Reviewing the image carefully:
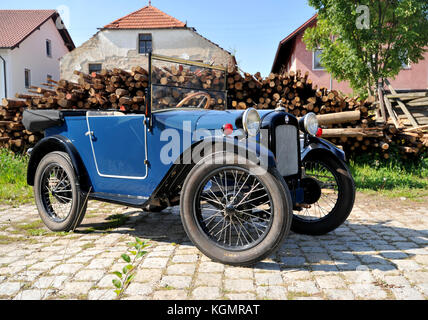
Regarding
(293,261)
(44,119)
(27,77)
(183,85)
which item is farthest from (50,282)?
(27,77)

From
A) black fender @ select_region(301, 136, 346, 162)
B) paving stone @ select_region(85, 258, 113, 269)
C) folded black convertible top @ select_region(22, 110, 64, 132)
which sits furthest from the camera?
folded black convertible top @ select_region(22, 110, 64, 132)

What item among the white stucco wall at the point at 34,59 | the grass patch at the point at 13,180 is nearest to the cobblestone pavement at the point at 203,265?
the grass patch at the point at 13,180

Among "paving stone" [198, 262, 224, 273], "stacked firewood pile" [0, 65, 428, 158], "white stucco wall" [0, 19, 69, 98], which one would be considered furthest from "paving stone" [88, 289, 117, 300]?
"white stucco wall" [0, 19, 69, 98]

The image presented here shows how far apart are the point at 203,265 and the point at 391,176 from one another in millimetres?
5384

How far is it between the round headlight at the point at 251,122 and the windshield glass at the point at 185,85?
3.26ft

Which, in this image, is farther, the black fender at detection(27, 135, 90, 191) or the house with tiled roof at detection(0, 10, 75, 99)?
the house with tiled roof at detection(0, 10, 75, 99)

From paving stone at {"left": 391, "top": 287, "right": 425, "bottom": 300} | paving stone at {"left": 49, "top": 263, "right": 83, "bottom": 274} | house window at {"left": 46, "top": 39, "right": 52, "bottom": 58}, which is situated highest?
house window at {"left": 46, "top": 39, "right": 52, "bottom": 58}

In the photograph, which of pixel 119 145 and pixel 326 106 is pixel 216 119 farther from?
pixel 326 106

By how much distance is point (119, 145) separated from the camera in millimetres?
3613

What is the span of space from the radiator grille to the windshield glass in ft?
3.51

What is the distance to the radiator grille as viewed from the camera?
130 inches

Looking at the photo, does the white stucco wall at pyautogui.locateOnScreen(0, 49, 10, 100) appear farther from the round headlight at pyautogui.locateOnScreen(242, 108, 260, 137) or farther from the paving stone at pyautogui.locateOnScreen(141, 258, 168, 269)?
the round headlight at pyautogui.locateOnScreen(242, 108, 260, 137)
